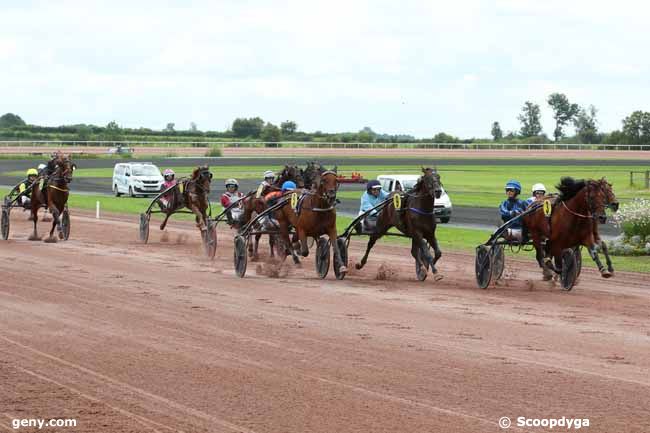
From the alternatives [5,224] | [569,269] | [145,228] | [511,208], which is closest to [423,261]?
[511,208]

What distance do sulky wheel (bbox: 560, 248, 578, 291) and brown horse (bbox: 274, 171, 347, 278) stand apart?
11.1 ft

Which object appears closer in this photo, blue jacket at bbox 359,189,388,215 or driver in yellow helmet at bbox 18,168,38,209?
blue jacket at bbox 359,189,388,215

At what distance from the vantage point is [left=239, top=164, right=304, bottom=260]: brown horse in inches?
856

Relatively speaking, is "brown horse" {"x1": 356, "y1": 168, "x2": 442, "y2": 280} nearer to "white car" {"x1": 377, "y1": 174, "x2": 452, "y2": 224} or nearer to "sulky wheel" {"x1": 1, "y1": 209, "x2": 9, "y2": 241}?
"sulky wheel" {"x1": 1, "y1": 209, "x2": 9, "y2": 241}

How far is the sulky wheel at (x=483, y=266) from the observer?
55.8 feet

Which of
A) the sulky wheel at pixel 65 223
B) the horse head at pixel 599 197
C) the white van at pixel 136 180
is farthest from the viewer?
the white van at pixel 136 180

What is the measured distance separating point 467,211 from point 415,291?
67.7 feet

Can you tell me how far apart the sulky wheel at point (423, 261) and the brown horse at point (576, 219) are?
5.32 feet

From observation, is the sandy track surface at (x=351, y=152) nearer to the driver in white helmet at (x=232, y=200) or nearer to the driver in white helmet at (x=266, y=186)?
the driver in white helmet at (x=232, y=200)

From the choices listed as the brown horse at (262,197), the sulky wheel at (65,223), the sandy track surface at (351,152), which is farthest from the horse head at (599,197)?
the sandy track surface at (351,152)

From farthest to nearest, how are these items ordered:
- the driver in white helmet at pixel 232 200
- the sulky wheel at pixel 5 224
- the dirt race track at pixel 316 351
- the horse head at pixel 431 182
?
the sulky wheel at pixel 5 224
the driver in white helmet at pixel 232 200
the horse head at pixel 431 182
the dirt race track at pixel 316 351

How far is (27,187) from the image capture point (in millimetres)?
27109

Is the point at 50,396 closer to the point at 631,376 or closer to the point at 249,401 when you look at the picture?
Result: the point at 249,401

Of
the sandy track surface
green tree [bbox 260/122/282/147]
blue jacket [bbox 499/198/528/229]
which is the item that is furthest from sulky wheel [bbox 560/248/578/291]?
green tree [bbox 260/122/282/147]
